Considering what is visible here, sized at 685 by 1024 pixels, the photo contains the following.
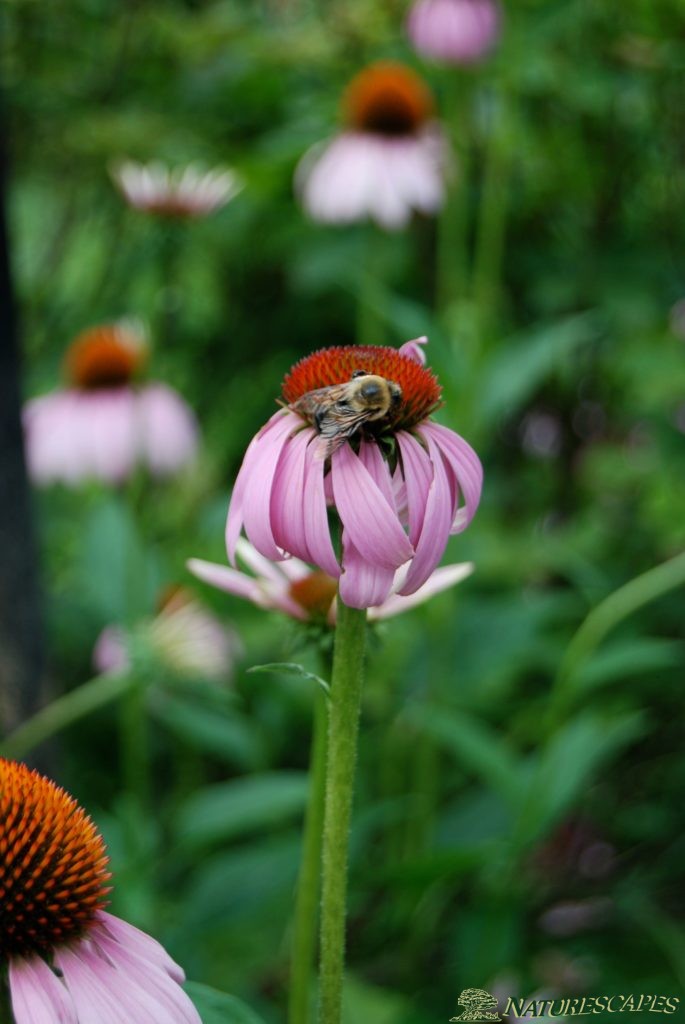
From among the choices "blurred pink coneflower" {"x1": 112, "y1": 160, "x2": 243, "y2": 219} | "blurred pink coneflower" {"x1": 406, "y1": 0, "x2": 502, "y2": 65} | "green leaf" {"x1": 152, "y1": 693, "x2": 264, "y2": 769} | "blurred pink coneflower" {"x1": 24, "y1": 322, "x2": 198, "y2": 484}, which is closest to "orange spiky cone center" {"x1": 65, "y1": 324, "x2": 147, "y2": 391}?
"blurred pink coneflower" {"x1": 24, "y1": 322, "x2": 198, "y2": 484}

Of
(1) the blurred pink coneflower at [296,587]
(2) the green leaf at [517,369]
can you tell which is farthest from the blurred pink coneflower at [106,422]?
(1) the blurred pink coneflower at [296,587]

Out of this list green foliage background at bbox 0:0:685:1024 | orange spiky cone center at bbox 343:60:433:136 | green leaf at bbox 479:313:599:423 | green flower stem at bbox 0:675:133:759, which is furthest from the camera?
orange spiky cone center at bbox 343:60:433:136

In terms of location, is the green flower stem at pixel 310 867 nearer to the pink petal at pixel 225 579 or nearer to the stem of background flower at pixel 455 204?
the pink petal at pixel 225 579

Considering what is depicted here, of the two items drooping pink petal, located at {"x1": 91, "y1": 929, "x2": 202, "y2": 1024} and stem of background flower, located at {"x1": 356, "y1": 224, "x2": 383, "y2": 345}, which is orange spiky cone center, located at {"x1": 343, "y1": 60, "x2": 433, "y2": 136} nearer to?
stem of background flower, located at {"x1": 356, "y1": 224, "x2": 383, "y2": 345}

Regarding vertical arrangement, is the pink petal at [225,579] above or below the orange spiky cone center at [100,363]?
below

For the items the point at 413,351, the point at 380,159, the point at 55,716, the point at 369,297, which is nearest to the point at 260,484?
the point at 413,351

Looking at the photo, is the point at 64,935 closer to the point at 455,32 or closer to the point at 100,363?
the point at 100,363
